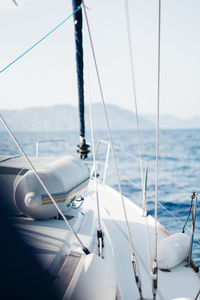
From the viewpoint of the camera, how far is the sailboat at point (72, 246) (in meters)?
0.69

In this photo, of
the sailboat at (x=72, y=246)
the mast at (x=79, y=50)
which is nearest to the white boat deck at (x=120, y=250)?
the sailboat at (x=72, y=246)

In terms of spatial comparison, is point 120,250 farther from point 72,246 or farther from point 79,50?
point 79,50

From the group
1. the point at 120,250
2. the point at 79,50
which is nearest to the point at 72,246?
the point at 120,250

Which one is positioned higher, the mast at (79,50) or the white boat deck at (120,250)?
the mast at (79,50)

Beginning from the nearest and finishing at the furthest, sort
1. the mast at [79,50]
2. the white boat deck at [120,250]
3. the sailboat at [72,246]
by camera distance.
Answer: the sailboat at [72,246] < the white boat deck at [120,250] < the mast at [79,50]

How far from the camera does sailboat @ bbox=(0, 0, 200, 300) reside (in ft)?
2.26

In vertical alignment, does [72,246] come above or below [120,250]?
above

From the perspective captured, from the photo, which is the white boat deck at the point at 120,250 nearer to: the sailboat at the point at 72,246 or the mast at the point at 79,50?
the sailboat at the point at 72,246

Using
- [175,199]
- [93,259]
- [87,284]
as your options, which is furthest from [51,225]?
[175,199]

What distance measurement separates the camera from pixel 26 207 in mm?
1418

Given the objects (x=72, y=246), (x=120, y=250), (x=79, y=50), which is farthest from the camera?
(x=79, y=50)

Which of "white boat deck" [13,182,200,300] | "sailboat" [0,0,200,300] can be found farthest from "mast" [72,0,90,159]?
"white boat deck" [13,182,200,300]

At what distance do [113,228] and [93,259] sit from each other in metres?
1.26

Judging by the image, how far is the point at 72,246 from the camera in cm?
134
